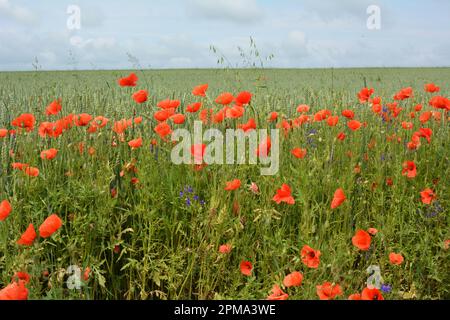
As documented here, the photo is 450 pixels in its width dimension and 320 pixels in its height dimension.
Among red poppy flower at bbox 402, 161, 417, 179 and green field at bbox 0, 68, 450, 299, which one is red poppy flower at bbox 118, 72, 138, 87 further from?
red poppy flower at bbox 402, 161, 417, 179

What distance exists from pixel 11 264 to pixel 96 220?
14.9 inches

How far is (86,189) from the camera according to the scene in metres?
2.16

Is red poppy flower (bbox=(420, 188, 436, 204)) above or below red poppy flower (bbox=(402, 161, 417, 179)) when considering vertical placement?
below

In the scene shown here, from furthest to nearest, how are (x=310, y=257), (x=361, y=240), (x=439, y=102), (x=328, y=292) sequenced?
(x=439, y=102) → (x=310, y=257) → (x=361, y=240) → (x=328, y=292)

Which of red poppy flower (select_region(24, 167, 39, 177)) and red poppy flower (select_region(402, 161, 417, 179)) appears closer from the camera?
red poppy flower (select_region(24, 167, 39, 177))

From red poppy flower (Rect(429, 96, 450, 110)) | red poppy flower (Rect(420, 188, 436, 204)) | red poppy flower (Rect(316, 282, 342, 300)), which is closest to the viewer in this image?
red poppy flower (Rect(316, 282, 342, 300))

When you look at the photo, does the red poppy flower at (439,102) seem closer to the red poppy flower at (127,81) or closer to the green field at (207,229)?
the green field at (207,229)

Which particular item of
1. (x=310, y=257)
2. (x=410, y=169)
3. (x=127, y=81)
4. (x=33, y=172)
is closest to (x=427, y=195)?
(x=410, y=169)

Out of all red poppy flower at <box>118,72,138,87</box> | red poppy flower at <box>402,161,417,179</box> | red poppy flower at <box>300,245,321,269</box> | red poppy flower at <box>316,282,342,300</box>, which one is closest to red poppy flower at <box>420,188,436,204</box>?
red poppy flower at <box>402,161,417,179</box>

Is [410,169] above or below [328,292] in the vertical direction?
above

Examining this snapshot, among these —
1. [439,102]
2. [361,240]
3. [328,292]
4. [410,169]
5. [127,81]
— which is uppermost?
[127,81]

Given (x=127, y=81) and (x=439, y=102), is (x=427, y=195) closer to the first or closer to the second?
(x=439, y=102)
